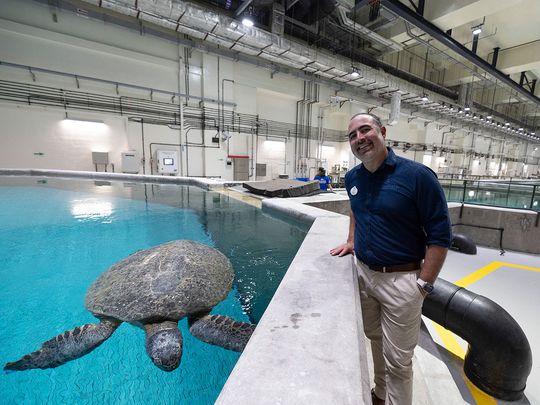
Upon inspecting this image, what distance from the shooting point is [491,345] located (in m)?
1.94

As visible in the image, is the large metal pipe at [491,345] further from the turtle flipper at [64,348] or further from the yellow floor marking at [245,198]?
the yellow floor marking at [245,198]

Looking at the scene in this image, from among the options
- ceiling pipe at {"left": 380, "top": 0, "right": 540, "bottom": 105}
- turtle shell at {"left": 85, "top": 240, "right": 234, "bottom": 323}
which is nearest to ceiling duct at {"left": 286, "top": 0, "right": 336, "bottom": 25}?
ceiling pipe at {"left": 380, "top": 0, "right": 540, "bottom": 105}

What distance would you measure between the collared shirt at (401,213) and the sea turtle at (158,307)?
3.18 feet

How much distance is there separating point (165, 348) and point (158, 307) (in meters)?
0.36


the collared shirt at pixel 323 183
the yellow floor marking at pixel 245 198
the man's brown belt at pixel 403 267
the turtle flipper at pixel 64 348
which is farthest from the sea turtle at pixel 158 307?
the collared shirt at pixel 323 183

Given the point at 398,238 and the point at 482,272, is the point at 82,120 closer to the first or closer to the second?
the point at 398,238

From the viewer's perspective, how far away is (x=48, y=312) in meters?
1.98

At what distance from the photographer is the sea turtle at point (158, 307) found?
1.42m

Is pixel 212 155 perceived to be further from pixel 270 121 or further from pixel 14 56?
pixel 14 56

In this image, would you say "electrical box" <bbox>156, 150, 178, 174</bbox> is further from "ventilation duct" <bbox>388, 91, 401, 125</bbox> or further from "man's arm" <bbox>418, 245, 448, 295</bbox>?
"ventilation duct" <bbox>388, 91, 401, 125</bbox>

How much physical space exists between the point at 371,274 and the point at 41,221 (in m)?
5.21

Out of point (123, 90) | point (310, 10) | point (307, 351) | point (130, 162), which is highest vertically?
point (310, 10)

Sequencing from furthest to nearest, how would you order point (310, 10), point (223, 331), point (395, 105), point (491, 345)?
point (395, 105)
point (310, 10)
point (491, 345)
point (223, 331)

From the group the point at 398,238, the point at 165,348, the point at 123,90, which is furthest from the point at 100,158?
the point at 398,238
